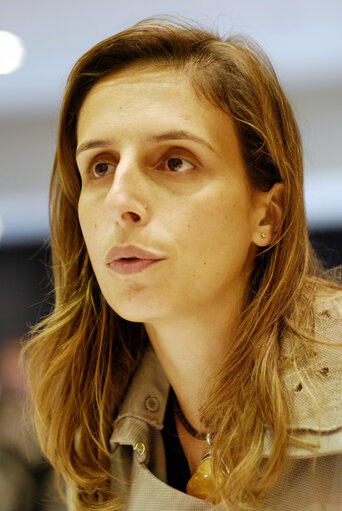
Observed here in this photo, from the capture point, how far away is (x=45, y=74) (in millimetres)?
1396

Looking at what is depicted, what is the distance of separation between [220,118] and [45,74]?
1.83 feet

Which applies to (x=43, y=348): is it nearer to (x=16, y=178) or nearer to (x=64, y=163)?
(x=64, y=163)

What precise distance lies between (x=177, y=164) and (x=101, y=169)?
0.46ft

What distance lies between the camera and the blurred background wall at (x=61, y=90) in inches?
50.9

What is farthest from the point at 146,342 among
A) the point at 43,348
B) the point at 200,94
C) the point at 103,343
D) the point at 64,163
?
the point at 200,94

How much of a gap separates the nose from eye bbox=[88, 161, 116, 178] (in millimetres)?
80

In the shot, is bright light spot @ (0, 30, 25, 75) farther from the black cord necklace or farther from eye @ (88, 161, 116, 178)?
the black cord necklace

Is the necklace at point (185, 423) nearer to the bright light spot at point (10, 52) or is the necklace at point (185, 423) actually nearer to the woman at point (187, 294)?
the woman at point (187, 294)

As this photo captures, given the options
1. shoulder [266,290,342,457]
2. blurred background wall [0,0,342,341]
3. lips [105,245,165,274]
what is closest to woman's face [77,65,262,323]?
lips [105,245,165,274]

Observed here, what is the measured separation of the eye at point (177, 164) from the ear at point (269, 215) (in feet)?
0.47

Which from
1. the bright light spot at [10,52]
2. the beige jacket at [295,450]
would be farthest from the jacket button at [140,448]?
the bright light spot at [10,52]

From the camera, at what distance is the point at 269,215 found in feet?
3.50

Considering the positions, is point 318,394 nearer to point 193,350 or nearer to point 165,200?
A: point 193,350

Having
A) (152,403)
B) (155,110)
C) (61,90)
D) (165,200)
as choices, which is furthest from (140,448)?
(61,90)
